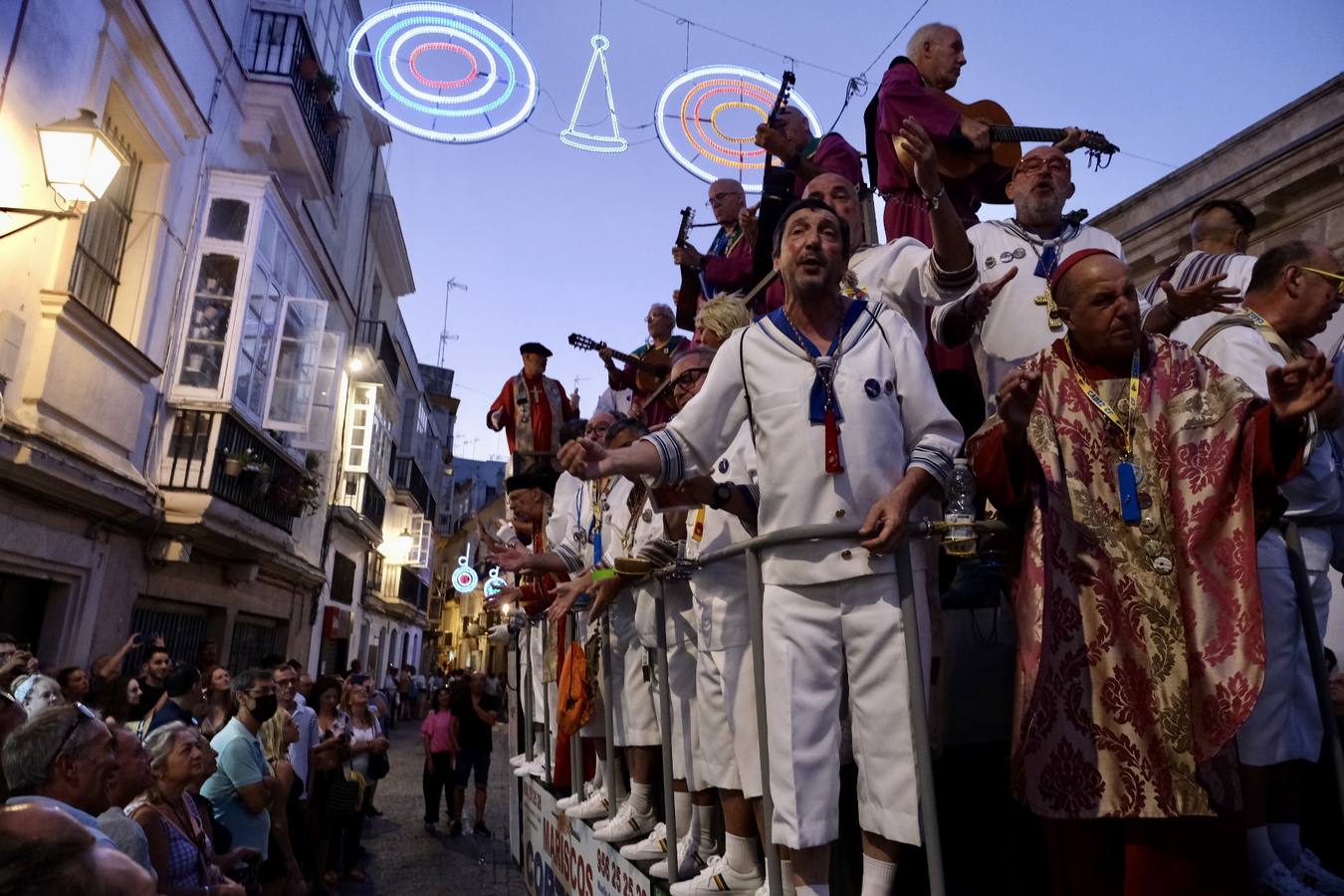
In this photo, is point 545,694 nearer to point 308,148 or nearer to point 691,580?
point 691,580

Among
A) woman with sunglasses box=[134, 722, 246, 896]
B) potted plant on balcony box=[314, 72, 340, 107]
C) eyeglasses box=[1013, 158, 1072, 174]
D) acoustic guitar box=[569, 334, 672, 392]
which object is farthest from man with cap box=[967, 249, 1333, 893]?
potted plant on balcony box=[314, 72, 340, 107]

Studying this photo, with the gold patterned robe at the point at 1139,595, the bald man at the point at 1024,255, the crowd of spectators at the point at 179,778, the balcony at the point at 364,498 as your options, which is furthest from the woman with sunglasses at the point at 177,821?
the balcony at the point at 364,498

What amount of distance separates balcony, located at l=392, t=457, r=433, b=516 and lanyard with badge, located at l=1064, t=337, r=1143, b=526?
98.7 feet

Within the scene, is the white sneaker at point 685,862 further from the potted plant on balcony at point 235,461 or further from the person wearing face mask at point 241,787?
the potted plant on balcony at point 235,461

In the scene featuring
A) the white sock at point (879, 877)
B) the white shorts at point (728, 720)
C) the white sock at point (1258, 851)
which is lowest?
the white sock at point (879, 877)

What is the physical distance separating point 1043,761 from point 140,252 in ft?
38.9

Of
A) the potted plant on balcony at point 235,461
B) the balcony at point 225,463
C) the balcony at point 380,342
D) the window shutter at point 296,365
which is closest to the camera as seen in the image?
the balcony at point 225,463

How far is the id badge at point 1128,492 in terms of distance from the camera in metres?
2.32

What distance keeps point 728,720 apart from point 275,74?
14.1 m

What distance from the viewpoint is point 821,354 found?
2859 millimetres

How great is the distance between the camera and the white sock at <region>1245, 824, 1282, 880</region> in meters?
2.40

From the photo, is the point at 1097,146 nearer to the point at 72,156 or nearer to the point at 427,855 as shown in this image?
the point at 72,156

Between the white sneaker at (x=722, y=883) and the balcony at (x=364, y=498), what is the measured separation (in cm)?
2048

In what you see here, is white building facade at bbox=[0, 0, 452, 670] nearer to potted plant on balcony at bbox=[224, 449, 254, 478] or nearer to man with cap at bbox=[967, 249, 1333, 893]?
potted plant on balcony at bbox=[224, 449, 254, 478]
